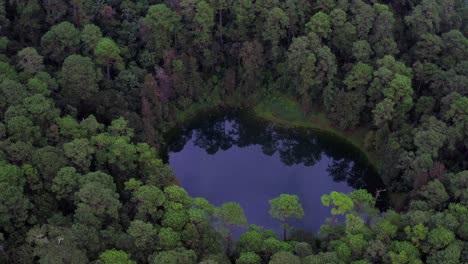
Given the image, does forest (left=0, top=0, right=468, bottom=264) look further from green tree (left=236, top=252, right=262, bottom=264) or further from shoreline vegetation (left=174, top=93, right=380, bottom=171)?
shoreline vegetation (left=174, top=93, right=380, bottom=171)

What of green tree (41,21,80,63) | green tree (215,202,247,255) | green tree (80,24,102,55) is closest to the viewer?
green tree (215,202,247,255)

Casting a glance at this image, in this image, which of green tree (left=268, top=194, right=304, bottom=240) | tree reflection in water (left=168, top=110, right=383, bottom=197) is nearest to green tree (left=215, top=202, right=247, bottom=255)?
green tree (left=268, top=194, right=304, bottom=240)

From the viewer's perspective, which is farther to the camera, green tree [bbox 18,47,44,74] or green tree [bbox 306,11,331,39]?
green tree [bbox 306,11,331,39]

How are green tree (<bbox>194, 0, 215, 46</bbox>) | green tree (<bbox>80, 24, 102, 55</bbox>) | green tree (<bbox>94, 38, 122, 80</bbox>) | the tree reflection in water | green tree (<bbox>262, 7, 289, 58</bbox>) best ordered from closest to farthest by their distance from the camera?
green tree (<bbox>94, 38, 122, 80</bbox>)
green tree (<bbox>80, 24, 102, 55</bbox>)
the tree reflection in water
green tree (<bbox>262, 7, 289, 58</bbox>)
green tree (<bbox>194, 0, 215, 46</bbox>)

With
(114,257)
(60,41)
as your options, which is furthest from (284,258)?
(60,41)

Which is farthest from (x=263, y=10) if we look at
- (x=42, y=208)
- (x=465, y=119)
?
(x=42, y=208)

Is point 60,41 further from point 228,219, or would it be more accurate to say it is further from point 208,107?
point 228,219
